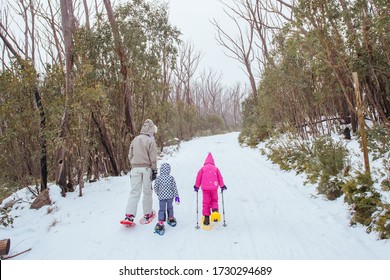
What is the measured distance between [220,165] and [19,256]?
721cm

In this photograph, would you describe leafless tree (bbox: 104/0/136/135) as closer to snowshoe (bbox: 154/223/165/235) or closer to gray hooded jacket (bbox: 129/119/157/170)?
gray hooded jacket (bbox: 129/119/157/170)

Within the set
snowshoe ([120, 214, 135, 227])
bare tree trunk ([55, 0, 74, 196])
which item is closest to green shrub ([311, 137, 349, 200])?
snowshoe ([120, 214, 135, 227])

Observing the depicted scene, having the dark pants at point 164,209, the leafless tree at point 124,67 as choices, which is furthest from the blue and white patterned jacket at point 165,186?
the leafless tree at point 124,67

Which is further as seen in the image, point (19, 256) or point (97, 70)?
point (97, 70)

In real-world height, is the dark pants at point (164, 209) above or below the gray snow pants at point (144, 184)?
below

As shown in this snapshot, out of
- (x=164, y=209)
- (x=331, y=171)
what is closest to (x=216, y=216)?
(x=164, y=209)

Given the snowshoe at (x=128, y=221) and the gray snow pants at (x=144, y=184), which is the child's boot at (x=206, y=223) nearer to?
the gray snow pants at (x=144, y=184)

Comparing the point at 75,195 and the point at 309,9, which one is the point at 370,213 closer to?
the point at 309,9

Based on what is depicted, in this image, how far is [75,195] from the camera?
22.5 ft

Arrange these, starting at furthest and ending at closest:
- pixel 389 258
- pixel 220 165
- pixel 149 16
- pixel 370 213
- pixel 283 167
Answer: pixel 149 16, pixel 220 165, pixel 283 167, pixel 370 213, pixel 389 258

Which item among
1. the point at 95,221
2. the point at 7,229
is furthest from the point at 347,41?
the point at 7,229

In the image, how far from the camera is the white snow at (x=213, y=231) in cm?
359

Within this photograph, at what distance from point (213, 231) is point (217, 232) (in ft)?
0.25

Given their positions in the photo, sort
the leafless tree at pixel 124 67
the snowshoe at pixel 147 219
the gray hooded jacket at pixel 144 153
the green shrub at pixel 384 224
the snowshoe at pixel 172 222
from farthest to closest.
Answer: the leafless tree at pixel 124 67, the gray hooded jacket at pixel 144 153, the snowshoe at pixel 147 219, the snowshoe at pixel 172 222, the green shrub at pixel 384 224
